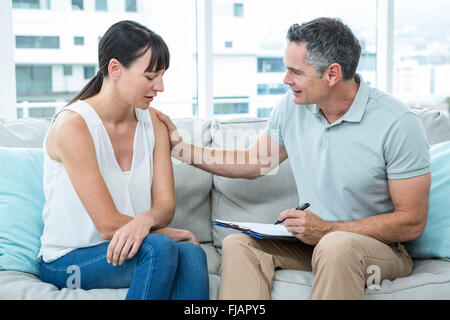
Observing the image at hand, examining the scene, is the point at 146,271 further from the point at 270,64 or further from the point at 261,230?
the point at 270,64

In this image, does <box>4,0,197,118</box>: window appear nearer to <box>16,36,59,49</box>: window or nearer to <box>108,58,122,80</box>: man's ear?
<box>16,36,59,49</box>: window

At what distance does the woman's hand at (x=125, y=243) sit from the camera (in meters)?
1.46

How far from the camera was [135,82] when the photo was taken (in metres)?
1.66

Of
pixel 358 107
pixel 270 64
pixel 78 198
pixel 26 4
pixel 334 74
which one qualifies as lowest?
pixel 78 198

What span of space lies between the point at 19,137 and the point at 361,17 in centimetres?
236

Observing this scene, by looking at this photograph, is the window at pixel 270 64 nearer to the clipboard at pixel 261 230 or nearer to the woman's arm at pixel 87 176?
the clipboard at pixel 261 230

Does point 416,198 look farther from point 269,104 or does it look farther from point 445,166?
point 269,104

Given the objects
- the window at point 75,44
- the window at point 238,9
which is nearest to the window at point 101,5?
the window at point 75,44

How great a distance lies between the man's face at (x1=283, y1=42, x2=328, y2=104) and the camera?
173 cm

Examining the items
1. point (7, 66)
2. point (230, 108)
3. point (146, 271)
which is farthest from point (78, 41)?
point (146, 271)

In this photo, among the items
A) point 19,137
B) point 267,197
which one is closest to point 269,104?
point 267,197

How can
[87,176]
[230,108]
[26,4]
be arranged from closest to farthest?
[87,176] < [26,4] < [230,108]

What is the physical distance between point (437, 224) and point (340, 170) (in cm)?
44

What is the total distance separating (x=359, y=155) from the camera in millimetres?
1692
